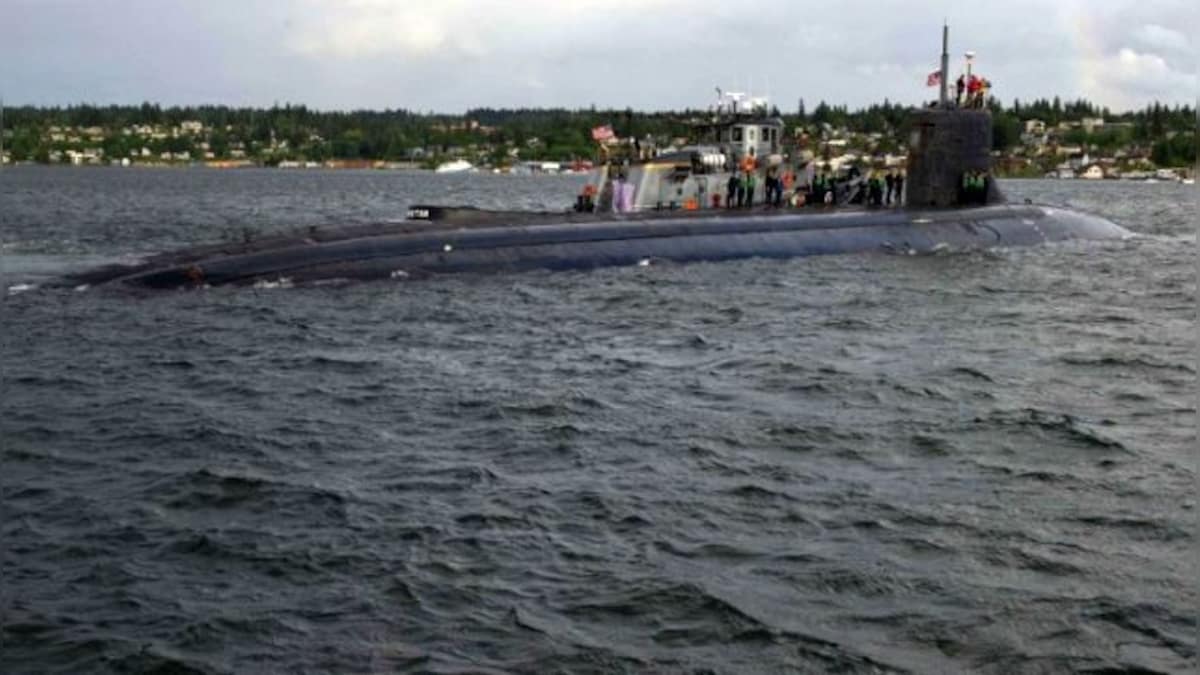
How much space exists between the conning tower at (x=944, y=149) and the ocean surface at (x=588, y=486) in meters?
13.1

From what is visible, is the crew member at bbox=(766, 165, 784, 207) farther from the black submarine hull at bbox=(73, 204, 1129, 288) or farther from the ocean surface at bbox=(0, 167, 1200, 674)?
the ocean surface at bbox=(0, 167, 1200, 674)

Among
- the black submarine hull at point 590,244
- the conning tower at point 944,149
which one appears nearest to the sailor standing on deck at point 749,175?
the black submarine hull at point 590,244

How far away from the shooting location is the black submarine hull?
29.0 metres

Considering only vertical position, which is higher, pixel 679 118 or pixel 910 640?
pixel 679 118

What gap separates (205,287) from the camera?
1107 inches

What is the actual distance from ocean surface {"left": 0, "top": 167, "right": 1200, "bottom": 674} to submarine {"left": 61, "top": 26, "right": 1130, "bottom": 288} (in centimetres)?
210

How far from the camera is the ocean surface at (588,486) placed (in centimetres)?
1088

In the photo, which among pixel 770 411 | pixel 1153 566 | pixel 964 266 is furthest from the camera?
pixel 964 266

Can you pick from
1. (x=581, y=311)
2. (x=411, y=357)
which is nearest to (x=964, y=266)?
(x=581, y=311)

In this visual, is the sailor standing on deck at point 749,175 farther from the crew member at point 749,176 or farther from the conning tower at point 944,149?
the conning tower at point 944,149

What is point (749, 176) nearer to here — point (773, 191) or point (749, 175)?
point (749, 175)

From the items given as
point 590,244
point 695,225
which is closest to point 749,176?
point 695,225

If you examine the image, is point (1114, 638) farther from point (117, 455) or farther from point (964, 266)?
point (964, 266)

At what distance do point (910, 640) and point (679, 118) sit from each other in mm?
36795
